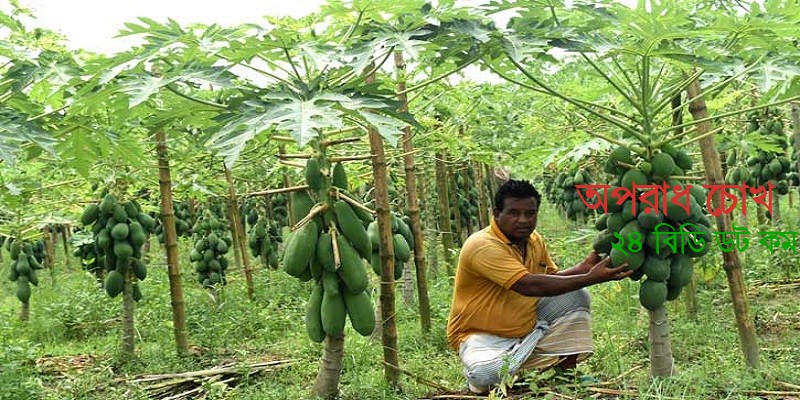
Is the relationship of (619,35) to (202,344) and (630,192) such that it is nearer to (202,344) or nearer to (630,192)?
(630,192)

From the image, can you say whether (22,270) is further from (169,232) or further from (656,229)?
(656,229)

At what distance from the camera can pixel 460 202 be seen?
1124cm

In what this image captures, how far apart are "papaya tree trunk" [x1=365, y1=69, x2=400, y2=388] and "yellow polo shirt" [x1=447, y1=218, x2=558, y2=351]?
393 millimetres

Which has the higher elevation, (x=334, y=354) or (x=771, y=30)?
(x=771, y=30)

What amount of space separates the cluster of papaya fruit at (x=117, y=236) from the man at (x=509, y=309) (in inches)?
99.1

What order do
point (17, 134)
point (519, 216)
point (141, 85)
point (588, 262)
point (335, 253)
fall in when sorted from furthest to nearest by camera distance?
1. point (519, 216)
2. point (588, 262)
3. point (335, 253)
4. point (17, 134)
5. point (141, 85)

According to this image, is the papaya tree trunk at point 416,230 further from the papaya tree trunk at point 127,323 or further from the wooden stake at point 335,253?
the papaya tree trunk at point 127,323

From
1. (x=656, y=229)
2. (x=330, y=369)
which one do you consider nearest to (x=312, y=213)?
(x=330, y=369)

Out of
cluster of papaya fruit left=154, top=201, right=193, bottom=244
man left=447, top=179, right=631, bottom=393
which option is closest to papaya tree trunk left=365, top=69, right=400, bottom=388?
man left=447, top=179, right=631, bottom=393

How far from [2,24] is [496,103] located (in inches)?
171

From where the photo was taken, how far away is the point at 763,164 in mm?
9000

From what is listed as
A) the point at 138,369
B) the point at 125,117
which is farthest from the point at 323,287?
the point at 138,369

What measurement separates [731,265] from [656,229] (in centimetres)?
60

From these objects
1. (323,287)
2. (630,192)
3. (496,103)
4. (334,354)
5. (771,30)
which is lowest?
(334,354)
